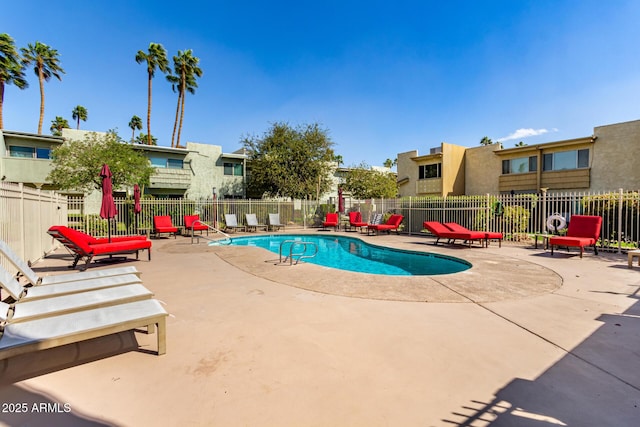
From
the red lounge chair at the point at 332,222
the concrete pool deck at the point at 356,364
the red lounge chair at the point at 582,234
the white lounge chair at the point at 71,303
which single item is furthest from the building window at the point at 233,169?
the white lounge chair at the point at 71,303

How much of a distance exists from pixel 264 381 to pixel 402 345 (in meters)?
1.47

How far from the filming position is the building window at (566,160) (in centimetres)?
1848

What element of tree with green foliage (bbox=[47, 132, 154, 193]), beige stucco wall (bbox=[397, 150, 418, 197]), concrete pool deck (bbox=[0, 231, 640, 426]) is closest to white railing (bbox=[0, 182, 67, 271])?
concrete pool deck (bbox=[0, 231, 640, 426])

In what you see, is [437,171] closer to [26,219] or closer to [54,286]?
[26,219]

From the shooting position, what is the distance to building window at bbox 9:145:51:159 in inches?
814

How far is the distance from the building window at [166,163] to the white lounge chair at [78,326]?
938 inches

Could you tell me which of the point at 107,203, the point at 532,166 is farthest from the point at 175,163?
the point at 532,166

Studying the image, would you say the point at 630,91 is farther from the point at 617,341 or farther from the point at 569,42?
the point at 617,341

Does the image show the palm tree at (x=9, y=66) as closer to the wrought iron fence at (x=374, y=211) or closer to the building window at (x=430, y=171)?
the wrought iron fence at (x=374, y=211)

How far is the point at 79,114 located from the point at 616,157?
61.9m

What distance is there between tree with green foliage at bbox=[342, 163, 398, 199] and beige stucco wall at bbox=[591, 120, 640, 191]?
15.3 m

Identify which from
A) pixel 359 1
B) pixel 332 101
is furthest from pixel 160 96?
pixel 359 1

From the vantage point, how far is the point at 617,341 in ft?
10.2

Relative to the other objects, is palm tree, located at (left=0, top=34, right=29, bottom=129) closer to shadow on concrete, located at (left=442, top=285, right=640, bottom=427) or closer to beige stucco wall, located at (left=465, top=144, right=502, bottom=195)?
shadow on concrete, located at (left=442, top=285, right=640, bottom=427)
